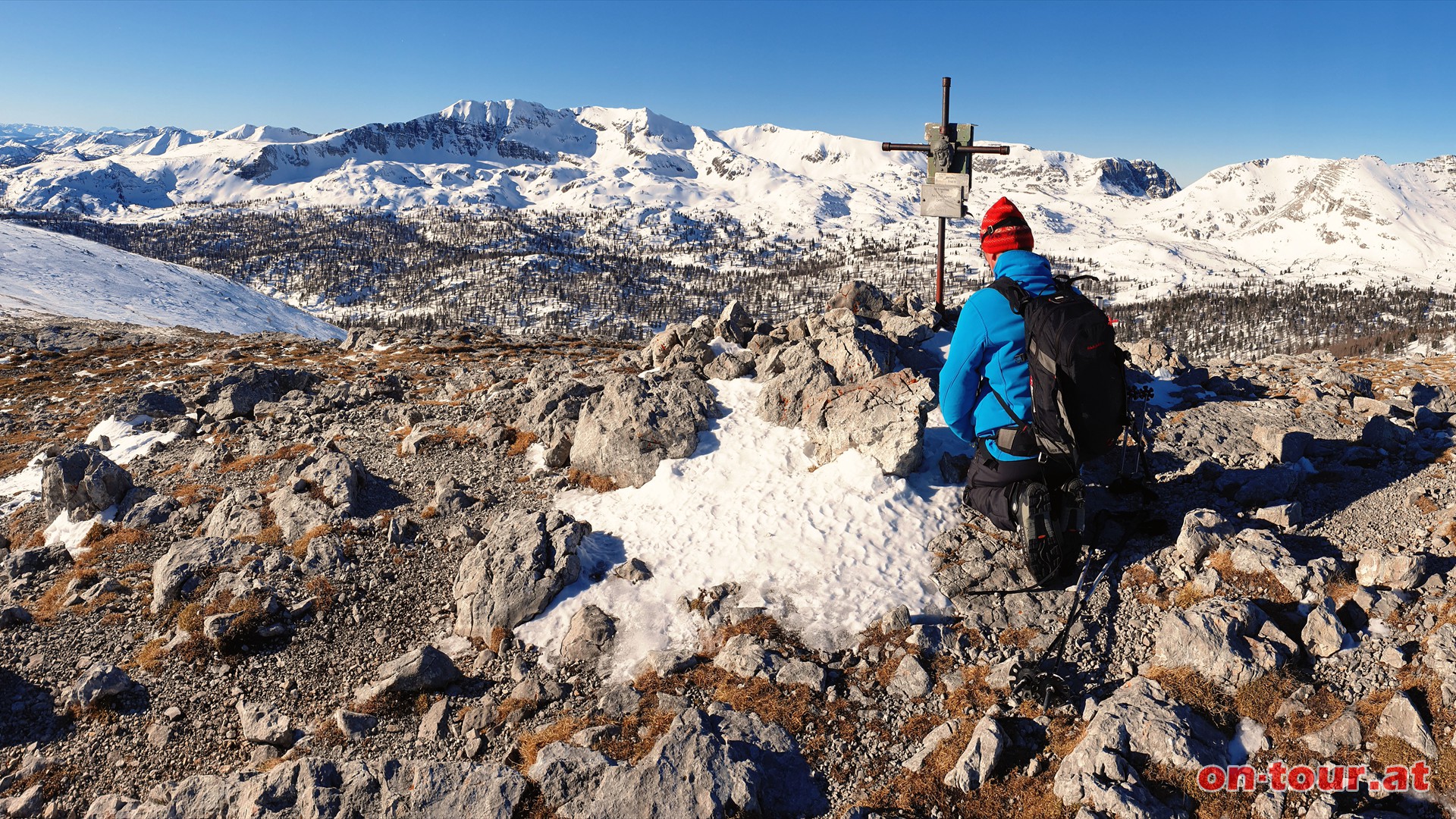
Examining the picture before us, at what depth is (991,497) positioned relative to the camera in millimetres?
8773

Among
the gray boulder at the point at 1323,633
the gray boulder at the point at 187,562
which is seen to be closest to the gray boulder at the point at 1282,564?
the gray boulder at the point at 1323,633

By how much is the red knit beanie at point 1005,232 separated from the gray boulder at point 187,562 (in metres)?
13.7

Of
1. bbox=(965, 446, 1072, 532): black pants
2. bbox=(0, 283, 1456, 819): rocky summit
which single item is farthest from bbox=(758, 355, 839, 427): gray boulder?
bbox=(965, 446, 1072, 532): black pants

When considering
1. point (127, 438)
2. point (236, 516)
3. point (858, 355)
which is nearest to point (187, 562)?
point (236, 516)

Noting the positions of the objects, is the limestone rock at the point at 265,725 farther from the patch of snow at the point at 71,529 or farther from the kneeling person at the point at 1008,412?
the kneeling person at the point at 1008,412

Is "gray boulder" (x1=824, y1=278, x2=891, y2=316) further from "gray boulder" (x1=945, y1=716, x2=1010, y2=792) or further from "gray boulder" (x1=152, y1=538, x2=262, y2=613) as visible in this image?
"gray boulder" (x1=152, y1=538, x2=262, y2=613)

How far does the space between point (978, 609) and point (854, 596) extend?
1.74 m

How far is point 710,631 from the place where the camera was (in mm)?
9602

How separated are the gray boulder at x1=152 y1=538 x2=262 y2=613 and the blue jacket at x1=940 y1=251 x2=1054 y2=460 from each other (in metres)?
12.8

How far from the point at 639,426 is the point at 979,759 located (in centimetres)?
907

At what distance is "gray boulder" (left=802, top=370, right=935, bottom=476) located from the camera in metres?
11.8

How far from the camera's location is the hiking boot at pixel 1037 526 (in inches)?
328

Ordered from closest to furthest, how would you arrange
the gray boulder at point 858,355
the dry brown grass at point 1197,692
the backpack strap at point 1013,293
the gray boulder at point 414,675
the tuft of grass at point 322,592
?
the dry brown grass at point 1197,692, the backpack strap at point 1013,293, the gray boulder at point 414,675, the tuft of grass at point 322,592, the gray boulder at point 858,355

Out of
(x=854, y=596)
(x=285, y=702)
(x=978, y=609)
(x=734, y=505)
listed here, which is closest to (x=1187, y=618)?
(x=978, y=609)
